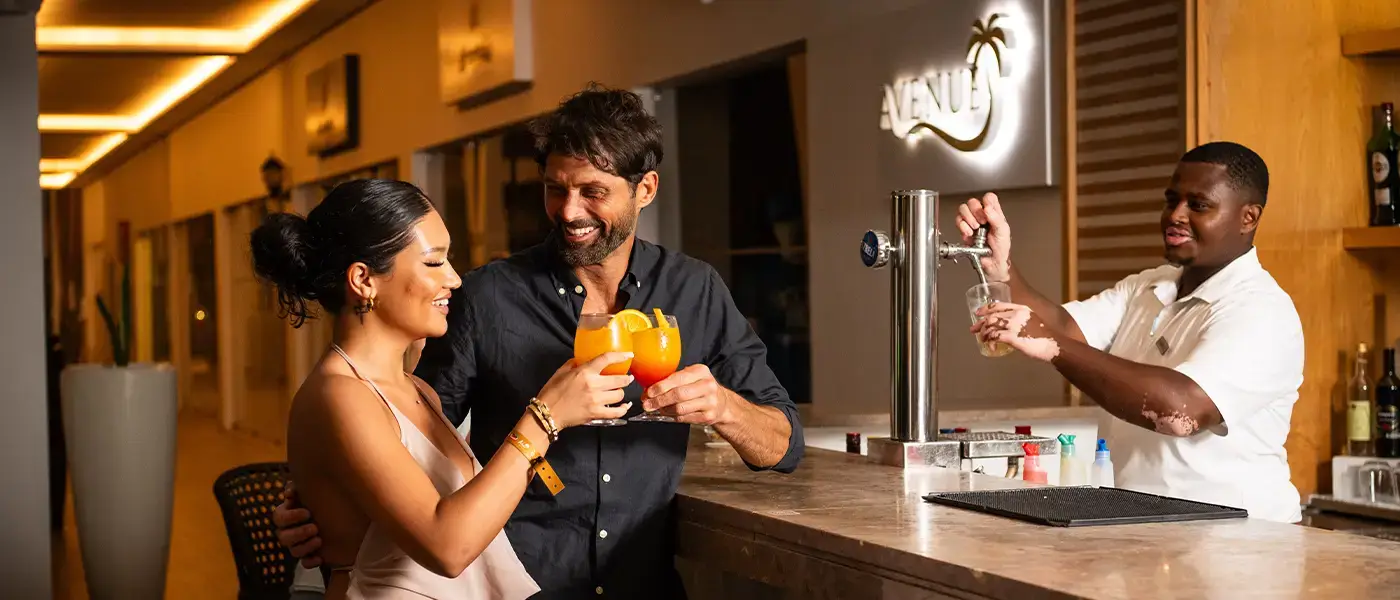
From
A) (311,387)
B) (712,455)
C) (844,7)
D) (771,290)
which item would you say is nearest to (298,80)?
(771,290)

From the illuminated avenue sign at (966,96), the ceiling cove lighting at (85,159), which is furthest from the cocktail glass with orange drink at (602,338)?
the ceiling cove lighting at (85,159)

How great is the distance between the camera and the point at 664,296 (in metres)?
2.36

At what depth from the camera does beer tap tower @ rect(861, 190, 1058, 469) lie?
2.46 meters

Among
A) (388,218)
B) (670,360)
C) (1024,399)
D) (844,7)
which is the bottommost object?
(1024,399)

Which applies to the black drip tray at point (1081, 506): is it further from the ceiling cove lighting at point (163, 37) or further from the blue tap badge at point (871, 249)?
the ceiling cove lighting at point (163, 37)

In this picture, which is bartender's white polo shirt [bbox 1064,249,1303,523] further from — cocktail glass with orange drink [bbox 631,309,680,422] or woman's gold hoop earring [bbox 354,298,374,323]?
woman's gold hoop earring [bbox 354,298,374,323]

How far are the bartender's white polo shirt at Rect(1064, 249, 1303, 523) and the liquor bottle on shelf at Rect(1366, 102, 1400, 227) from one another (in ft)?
4.32

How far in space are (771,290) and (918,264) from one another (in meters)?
3.52

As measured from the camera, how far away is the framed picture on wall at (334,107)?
10078mm

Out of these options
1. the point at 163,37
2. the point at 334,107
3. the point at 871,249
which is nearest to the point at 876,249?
the point at 871,249

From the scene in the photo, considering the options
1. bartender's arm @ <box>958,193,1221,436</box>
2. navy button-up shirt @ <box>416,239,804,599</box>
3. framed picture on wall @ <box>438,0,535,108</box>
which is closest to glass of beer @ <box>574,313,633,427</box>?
navy button-up shirt @ <box>416,239,804,599</box>

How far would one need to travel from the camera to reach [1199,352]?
105 inches

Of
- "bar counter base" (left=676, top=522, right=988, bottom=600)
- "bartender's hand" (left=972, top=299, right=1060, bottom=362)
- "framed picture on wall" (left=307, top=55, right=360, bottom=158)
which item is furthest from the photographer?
"framed picture on wall" (left=307, top=55, right=360, bottom=158)

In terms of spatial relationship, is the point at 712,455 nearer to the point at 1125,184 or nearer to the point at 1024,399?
the point at 1024,399
